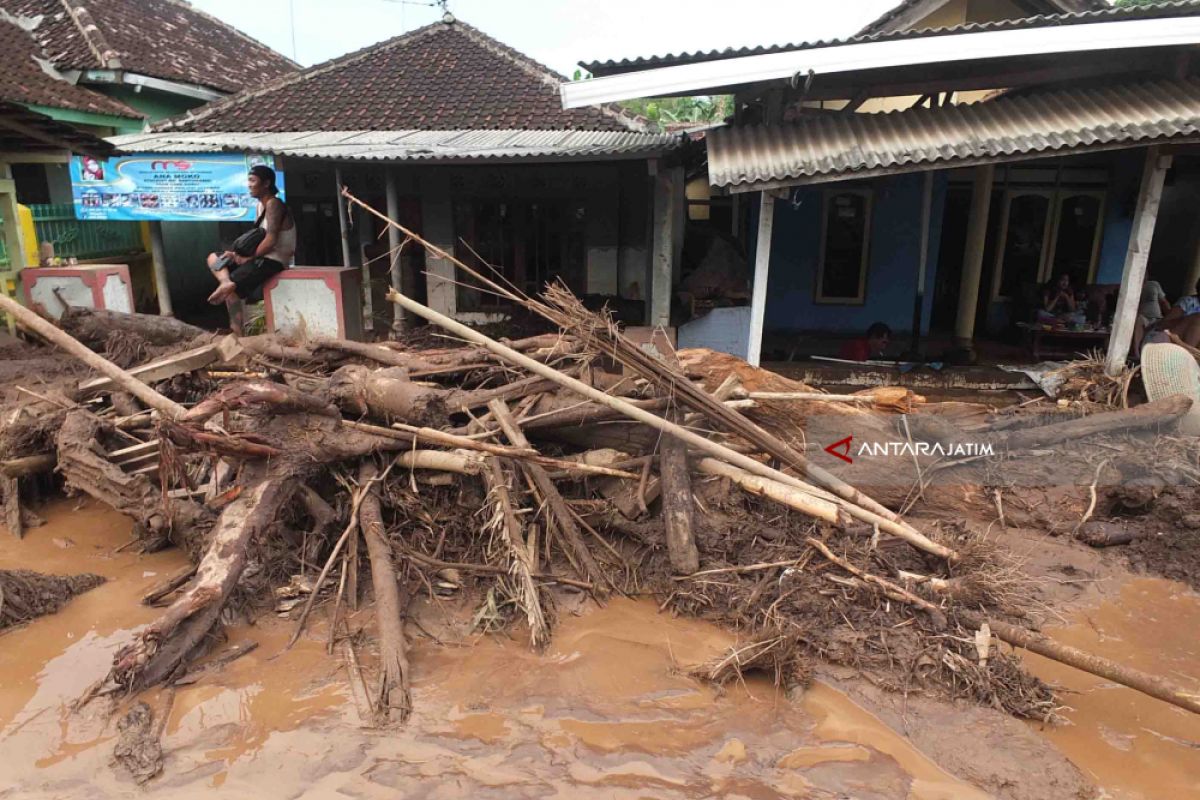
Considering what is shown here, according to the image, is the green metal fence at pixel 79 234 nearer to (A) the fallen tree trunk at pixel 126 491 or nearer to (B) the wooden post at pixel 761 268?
(A) the fallen tree trunk at pixel 126 491

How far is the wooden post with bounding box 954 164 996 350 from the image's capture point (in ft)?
32.1

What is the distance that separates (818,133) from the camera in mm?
7918

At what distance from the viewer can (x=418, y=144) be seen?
10.1 meters

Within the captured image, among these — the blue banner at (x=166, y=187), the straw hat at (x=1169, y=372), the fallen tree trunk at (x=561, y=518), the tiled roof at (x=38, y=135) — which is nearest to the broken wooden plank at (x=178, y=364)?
the fallen tree trunk at (x=561, y=518)

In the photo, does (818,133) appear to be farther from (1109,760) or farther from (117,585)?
(117,585)

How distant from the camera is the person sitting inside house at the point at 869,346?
933 cm

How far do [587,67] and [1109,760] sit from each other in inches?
306

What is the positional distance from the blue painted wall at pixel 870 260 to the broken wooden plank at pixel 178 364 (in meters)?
6.95

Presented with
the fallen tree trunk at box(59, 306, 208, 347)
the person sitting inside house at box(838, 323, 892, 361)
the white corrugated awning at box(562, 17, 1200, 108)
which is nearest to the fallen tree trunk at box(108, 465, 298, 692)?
the fallen tree trunk at box(59, 306, 208, 347)

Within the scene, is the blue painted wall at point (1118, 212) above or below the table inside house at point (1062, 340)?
above

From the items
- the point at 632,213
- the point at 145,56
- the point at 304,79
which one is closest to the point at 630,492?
the point at 632,213

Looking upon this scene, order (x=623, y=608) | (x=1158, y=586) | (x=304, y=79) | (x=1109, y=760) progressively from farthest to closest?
(x=304, y=79) < (x=1158, y=586) < (x=623, y=608) < (x=1109, y=760)

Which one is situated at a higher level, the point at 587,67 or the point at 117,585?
the point at 587,67

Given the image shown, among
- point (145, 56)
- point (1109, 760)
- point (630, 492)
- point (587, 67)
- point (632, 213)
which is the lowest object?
point (1109, 760)
